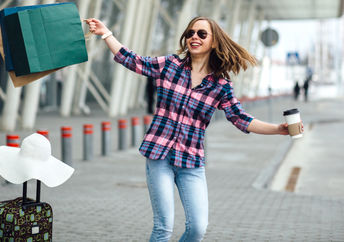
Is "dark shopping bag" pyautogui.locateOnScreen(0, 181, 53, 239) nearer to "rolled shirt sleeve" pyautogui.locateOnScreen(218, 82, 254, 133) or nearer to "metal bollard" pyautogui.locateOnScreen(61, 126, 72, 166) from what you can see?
"rolled shirt sleeve" pyautogui.locateOnScreen(218, 82, 254, 133)

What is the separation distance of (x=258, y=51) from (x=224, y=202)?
157 feet

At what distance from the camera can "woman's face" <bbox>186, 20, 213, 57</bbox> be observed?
166 inches

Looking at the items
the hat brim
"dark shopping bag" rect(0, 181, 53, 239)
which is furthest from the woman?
"dark shopping bag" rect(0, 181, 53, 239)

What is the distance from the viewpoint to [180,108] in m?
4.17

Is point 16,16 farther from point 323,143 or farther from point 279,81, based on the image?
point 279,81

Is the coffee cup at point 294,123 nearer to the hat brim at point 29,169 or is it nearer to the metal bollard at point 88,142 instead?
the hat brim at point 29,169

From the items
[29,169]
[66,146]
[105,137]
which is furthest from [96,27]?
[105,137]

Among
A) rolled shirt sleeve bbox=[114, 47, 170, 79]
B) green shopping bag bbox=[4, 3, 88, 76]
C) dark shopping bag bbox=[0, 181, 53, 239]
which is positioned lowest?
dark shopping bag bbox=[0, 181, 53, 239]

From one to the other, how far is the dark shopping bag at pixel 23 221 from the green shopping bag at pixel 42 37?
0.83 metres

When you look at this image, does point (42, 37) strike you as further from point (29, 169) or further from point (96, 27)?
point (29, 169)

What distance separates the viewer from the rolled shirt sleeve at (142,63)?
4.24 meters

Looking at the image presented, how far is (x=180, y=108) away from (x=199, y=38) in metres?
0.45

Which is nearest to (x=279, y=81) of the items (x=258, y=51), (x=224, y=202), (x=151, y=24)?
(x=258, y=51)

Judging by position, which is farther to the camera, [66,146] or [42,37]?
[66,146]
